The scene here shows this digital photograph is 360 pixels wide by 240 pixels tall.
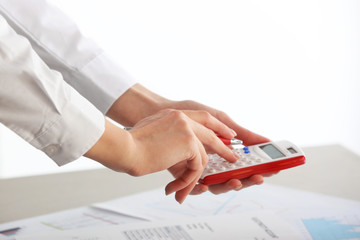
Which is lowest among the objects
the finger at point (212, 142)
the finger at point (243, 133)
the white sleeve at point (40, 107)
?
the finger at point (243, 133)

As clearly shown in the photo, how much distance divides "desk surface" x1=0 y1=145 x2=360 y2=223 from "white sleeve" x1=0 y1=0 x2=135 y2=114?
0.62 ft

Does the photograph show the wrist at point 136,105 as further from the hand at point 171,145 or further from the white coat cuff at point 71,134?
the white coat cuff at point 71,134

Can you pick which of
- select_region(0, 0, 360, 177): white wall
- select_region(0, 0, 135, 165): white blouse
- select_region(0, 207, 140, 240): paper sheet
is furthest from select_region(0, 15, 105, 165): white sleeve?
select_region(0, 0, 360, 177): white wall

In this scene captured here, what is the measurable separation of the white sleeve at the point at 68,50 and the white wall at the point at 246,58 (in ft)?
6.44

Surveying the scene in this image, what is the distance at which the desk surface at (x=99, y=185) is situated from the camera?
920 millimetres

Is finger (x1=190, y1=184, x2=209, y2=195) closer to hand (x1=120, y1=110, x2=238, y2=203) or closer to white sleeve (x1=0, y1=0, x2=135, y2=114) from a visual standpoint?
hand (x1=120, y1=110, x2=238, y2=203)

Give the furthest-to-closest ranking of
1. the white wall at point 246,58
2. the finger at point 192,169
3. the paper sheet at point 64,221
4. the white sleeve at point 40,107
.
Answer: the white wall at point 246,58 < the paper sheet at point 64,221 < the finger at point 192,169 < the white sleeve at point 40,107

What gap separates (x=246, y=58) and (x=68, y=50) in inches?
94.6

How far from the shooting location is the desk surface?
92 cm

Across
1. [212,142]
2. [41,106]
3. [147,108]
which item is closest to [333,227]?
[212,142]

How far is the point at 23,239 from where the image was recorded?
0.73 m

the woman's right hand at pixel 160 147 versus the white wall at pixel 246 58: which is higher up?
the woman's right hand at pixel 160 147

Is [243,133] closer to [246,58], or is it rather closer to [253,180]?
[253,180]

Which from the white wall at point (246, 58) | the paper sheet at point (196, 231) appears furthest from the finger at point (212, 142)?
the white wall at point (246, 58)
